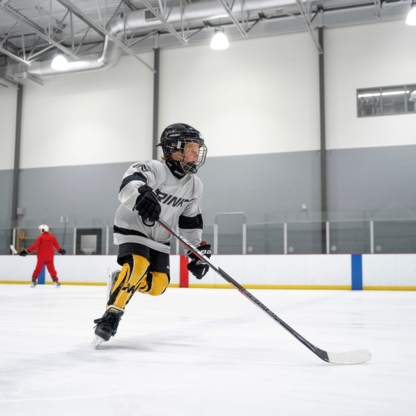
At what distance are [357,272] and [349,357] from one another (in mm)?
7309

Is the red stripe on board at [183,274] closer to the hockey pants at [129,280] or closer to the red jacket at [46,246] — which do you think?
the red jacket at [46,246]

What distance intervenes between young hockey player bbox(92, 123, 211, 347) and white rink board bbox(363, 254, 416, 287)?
6804mm

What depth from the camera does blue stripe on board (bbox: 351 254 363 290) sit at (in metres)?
8.97

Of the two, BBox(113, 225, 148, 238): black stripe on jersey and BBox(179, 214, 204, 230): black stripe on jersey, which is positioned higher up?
BBox(179, 214, 204, 230): black stripe on jersey

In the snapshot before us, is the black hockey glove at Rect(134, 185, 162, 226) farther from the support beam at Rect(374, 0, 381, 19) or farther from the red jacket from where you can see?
the support beam at Rect(374, 0, 381, 19)

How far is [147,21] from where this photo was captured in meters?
11.3

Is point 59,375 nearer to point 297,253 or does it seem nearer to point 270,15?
point 297,253

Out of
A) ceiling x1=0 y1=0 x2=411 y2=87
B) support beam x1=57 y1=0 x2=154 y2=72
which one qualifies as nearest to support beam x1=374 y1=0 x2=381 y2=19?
ceiling x1=0 y1=0 x2=411 y2=87

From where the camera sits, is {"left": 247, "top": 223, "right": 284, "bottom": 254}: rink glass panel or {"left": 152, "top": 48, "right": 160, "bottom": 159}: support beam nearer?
{"left": 247, "top": 223, "right": 284, "bottom": 254}: rink glass panel

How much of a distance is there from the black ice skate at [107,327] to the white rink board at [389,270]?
736cm

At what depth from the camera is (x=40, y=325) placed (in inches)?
133

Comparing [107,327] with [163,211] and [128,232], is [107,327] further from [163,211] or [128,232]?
[163,211]

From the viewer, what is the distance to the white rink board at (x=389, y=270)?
885 centimetres

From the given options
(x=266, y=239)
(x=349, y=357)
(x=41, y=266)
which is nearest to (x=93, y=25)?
(x=41, y=266)
